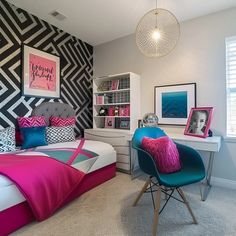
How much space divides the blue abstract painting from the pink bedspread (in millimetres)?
1742

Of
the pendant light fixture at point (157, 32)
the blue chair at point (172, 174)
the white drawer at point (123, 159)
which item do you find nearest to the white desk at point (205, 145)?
the blue chair at point (172, 174)

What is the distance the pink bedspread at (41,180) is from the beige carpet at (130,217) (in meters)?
0.14

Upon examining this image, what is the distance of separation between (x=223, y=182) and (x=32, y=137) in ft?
8.77

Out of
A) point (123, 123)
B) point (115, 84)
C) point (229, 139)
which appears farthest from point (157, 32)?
point (123, 123)

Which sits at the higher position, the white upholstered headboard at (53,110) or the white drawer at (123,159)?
the white upholstered headboard at (53,110)

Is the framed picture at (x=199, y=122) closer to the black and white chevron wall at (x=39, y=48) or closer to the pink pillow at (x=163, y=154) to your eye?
the pink pillow at (x=163, y=154)

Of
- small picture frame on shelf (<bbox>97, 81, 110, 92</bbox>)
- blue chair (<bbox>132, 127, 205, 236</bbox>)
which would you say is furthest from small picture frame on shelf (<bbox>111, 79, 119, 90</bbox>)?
blue chair (<bbox>132, 127, 205, 236</bbox>)

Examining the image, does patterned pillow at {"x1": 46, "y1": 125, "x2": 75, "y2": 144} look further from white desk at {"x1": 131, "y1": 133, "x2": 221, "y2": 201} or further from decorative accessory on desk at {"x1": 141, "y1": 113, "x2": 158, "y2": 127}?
white desk at {"x1": 131, "y1": 133, "x2": 221, "y2": 201}

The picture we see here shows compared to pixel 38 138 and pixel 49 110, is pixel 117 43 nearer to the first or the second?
pixel 49 110

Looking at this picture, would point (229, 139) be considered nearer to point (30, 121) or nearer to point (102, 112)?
point (102, 112)

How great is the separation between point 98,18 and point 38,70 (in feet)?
4.02

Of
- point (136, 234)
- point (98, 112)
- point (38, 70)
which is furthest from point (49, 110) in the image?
point (136, 234)

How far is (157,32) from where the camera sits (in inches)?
75.1

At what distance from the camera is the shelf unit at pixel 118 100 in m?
3.14
